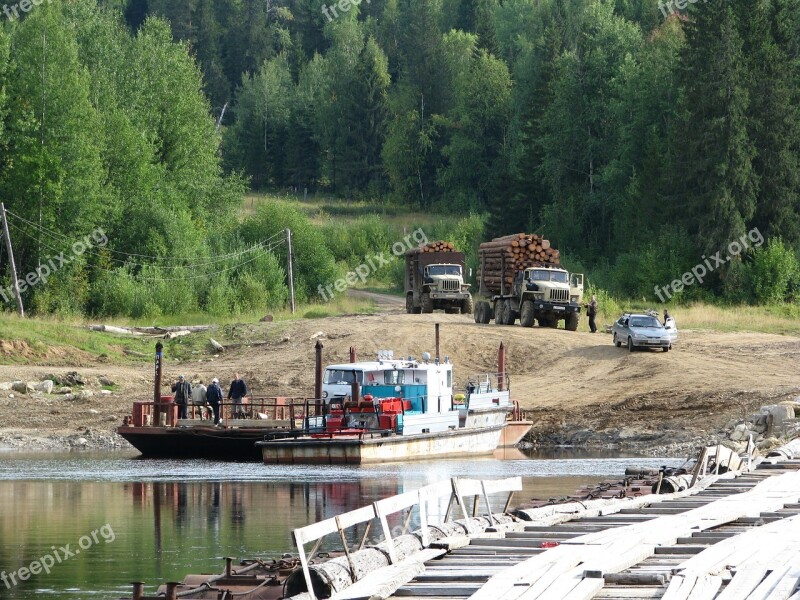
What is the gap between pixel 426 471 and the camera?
111 feet

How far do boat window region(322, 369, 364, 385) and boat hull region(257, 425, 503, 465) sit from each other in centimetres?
258

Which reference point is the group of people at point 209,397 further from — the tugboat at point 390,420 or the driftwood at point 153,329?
the driftwood at point 153,329

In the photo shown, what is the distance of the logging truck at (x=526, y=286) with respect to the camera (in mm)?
51844

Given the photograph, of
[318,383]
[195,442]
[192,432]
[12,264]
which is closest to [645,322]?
[318,383]

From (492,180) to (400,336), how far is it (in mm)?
42300

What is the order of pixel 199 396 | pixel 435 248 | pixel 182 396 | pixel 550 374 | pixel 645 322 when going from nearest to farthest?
pixel 182 396
pixel 199 396
pixel 550 374
pixel 645 322
pixel 435 248

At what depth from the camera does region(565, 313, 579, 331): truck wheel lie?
52319mm

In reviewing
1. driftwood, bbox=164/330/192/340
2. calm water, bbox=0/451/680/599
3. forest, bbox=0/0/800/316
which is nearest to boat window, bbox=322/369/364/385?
calm water, bbox=0/451/680/599

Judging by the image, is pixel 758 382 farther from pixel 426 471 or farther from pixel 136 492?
pixel 136 492

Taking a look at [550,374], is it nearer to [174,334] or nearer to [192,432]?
[192,432]

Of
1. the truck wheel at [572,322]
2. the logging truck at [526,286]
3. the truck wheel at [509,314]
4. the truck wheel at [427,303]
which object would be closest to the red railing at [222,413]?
the logging truck at [526,286]

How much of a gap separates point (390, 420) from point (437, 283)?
67.1 feet

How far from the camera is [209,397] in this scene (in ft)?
128

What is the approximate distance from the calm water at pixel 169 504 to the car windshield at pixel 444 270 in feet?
58.2
